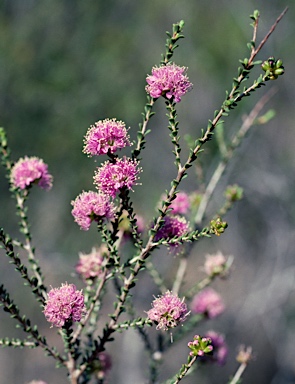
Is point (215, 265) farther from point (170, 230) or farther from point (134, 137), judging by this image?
point (134, 137)

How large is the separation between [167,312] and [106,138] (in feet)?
1.43

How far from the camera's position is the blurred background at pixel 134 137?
7168 mm

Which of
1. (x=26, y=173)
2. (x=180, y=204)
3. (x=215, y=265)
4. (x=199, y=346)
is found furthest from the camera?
(x=215, y=265)

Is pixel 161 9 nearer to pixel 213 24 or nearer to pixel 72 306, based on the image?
pixel 213 24

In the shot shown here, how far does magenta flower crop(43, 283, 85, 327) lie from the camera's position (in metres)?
1.14

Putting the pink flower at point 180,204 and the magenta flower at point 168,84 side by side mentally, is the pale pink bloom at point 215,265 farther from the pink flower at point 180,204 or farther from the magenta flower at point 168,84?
the magenta flower at point 168,84

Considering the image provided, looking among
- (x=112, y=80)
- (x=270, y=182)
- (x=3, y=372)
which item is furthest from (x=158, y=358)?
(x=112, y=80)

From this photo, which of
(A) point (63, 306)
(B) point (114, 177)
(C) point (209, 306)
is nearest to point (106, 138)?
(B) point (114, 177)

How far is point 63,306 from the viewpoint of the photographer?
114 cm

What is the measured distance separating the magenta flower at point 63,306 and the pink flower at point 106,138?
0.34 m

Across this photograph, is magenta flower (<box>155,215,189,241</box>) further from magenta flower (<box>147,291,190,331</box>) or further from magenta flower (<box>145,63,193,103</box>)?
magenta flower (<box>145,63,193,103</box>)

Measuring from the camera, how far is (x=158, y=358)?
5.28 feet

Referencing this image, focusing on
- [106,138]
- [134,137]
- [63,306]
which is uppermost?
[134,137]

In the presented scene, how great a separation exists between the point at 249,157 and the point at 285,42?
140 inches
